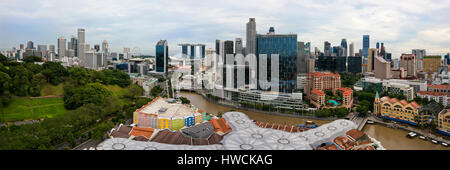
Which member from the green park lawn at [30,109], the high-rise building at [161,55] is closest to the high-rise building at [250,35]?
the high-rise building at [161,55]

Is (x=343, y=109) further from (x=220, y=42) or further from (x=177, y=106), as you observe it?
(x=220, y=42)

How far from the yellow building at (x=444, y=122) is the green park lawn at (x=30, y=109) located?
31.3ft

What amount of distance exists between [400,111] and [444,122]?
3.88ft

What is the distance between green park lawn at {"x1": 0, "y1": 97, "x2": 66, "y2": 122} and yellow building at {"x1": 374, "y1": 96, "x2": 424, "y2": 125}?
9.20 meters

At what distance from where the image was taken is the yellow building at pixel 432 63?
17328 mm

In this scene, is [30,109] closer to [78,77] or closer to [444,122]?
[78,77]

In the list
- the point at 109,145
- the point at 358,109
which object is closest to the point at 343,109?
the point at 358,109

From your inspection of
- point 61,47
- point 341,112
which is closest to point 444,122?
point 341,112

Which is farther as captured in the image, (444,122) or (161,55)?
(161,55)

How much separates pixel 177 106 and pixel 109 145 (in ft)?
9.14

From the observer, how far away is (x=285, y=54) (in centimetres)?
1163

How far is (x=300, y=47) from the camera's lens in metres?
16.0

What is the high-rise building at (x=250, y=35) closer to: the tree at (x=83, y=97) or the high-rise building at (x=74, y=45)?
the tree at (x=83, y=97)

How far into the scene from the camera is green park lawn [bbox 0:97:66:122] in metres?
5.93
